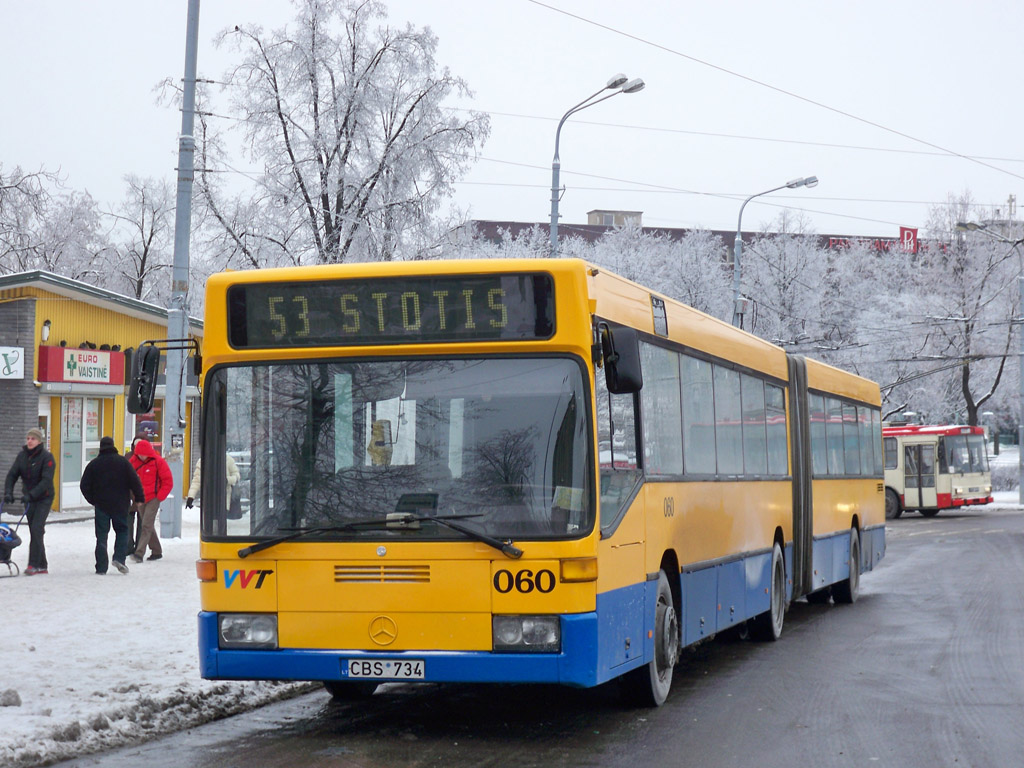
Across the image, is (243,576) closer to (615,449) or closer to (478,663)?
(478,663)

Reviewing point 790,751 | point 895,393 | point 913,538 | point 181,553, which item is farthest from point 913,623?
point 895,393

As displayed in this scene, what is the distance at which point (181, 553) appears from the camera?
67.7ft

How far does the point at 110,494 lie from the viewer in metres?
17.0

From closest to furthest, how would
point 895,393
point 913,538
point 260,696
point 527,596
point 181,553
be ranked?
point 527,596 → point 260,696 → point 181,553 → point 913,538 → point 895,393

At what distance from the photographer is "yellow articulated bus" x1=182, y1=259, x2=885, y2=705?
297 inches

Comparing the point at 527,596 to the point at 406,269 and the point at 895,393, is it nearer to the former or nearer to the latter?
the point at 406,269

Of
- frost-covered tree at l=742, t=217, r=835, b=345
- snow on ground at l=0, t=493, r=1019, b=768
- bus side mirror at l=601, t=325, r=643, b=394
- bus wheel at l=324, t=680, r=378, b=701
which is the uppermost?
frost-covered tree at l=742, t=217, r=835, b=345

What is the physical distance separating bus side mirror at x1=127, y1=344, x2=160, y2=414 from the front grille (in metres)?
1.52

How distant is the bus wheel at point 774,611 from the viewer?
13.1 metres

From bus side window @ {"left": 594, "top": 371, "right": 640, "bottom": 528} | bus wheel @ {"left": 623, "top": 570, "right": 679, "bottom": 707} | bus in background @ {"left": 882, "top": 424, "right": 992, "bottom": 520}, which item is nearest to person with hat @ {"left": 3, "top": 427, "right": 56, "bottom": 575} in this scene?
bus wheel @ {"left": 623, "top": 570, "right": 679, "bottom": 707}

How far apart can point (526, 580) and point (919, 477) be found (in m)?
37.5

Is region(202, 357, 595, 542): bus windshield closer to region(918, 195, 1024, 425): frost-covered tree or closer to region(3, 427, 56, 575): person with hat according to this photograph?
region(3, 427, 56, 575): person with hat

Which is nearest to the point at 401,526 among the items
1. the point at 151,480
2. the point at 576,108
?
the point at 151,480

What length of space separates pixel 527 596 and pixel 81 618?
6695 mm
